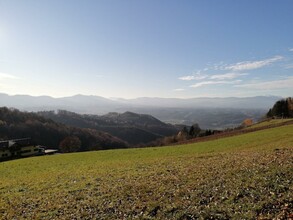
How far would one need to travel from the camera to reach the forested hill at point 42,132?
14112cm

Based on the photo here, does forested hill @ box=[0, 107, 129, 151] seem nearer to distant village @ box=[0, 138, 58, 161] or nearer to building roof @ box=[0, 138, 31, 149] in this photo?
distant village @ box=[0, 138, 58, 161]

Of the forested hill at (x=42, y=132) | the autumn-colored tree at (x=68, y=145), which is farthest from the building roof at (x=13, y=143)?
the forested hill at (x=42, y=132)

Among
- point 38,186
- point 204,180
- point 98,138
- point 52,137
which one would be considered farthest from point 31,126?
point 204,180

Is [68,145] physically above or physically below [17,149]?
below

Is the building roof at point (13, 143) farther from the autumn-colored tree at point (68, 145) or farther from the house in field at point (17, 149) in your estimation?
the autumn-colored tree at point (68, 145)

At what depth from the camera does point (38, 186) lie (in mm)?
21922

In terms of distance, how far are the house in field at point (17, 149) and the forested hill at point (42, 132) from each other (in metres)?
A: 48.2

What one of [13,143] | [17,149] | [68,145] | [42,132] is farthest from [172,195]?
[42,132]

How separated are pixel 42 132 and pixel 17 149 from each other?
6831 cm

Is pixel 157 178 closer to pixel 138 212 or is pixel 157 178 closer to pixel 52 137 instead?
pixel 138 212

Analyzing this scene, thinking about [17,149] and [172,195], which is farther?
[17,149]

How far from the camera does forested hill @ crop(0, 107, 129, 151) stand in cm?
14112

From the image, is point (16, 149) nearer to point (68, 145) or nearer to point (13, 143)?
point (13, 143)

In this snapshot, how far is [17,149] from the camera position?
271 feet
